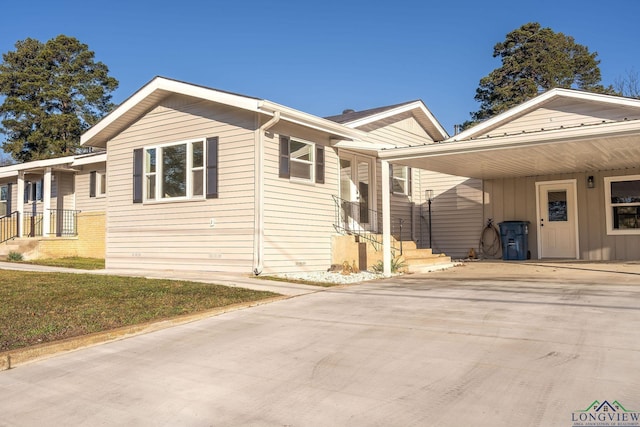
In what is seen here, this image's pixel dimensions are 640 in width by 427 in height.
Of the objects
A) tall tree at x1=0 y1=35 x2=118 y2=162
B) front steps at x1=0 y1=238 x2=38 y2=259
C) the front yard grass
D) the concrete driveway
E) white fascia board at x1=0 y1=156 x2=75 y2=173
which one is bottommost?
the concrete driveway

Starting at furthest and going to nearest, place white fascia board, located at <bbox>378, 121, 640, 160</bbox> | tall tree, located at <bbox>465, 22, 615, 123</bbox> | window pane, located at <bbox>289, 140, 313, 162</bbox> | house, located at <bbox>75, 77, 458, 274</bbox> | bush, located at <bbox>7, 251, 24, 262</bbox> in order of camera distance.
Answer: tall tree, located at <bbox>465, 22, 615, 123</bbox> → bush, located at <bbox>7, 251, 24, 262</bbox> → window pane, located at <bbox>289, 140, 313, 162</bbox> → house, located at <bbox>75, 77, 458, 274</bbox> → white fascia board, located at <bbox>378, 121, 640, 160</bbox>

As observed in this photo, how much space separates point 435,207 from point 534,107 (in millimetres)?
4049

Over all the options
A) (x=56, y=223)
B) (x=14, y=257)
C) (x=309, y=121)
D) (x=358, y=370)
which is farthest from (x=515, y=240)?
Result: (x=56, y=223)

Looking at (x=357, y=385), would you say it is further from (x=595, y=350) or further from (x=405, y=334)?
(x=595, y=350)

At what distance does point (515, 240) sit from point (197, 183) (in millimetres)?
8424

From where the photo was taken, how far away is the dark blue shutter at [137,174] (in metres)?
13.0

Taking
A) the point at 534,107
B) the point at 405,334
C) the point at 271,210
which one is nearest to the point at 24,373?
the point at 405,334

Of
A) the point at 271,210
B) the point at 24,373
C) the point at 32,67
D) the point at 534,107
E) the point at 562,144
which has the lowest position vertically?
the point at 24,373

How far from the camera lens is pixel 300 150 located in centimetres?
1206

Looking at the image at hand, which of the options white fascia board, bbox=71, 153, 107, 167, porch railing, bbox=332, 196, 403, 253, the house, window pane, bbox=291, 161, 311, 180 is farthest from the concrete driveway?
white fascia board, bbox=71, 153, 107, 167

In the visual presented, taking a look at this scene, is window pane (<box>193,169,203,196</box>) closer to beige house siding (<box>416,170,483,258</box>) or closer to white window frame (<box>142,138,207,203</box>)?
white window frame (<box>142,138,207,203</box>)

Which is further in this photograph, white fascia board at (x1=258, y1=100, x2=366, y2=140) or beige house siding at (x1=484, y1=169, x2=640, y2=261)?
beige house siding at (x1=484, y1=169, x2=640, y2=261)

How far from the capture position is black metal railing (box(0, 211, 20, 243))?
20.3m

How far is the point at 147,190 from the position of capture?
12.9 metres
